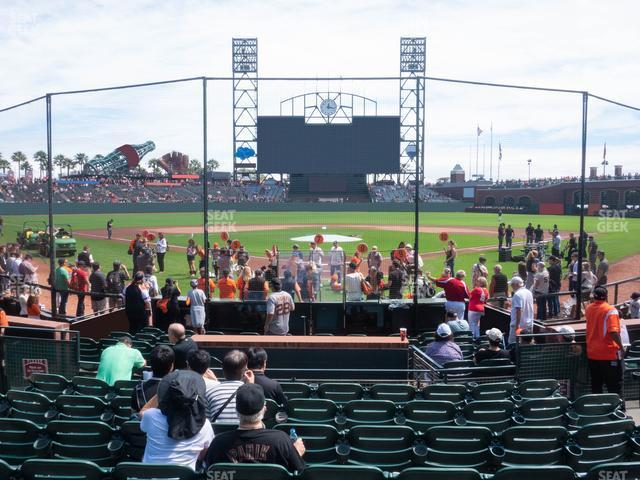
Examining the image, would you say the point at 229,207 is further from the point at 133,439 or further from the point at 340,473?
the point at 340,473

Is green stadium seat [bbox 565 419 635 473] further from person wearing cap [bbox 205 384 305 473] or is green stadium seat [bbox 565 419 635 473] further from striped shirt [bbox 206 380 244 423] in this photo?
striped shirt [bbox 206 380 244 423]

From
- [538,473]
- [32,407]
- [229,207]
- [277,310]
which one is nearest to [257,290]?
[277,310]

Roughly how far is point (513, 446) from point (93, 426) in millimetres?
3572

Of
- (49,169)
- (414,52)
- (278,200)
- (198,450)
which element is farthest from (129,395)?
A: (414,52)

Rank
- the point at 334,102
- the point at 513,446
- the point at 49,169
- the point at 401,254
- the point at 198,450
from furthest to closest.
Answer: the point at 334,102 < the point at 401,254 < the point at 49,169 < the point at 513,446 < the point at 198,450

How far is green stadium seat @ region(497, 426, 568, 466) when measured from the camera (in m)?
4.82

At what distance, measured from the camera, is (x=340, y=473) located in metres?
3.71

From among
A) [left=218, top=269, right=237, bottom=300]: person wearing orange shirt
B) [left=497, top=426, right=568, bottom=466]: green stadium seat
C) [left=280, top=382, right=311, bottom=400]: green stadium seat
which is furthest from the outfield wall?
[left=497, top=426, right=568, bottom=466]: green stadium seat

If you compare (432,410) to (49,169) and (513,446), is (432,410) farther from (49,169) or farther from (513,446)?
(49,169)

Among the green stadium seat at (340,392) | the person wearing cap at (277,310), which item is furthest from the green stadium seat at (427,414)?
the person wearing cap at (277,310)

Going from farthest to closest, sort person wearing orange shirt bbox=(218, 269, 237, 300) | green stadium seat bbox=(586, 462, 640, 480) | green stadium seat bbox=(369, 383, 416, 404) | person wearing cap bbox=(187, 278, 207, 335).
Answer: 1. person wearing orange shirt bbox=(218, 269, 237, 300)
2. person wearing cap bbox=(187, 278, 207, 335)
3. green stadium seat bbox=(369, 383, 416, 404)
4. green stadium seat bbox=(586, 462, 640, 480)

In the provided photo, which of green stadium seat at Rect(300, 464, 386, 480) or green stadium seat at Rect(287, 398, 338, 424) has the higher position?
green stadium seat at Rect(300, 464, 386, 480)

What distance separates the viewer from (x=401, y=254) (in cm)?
1661
